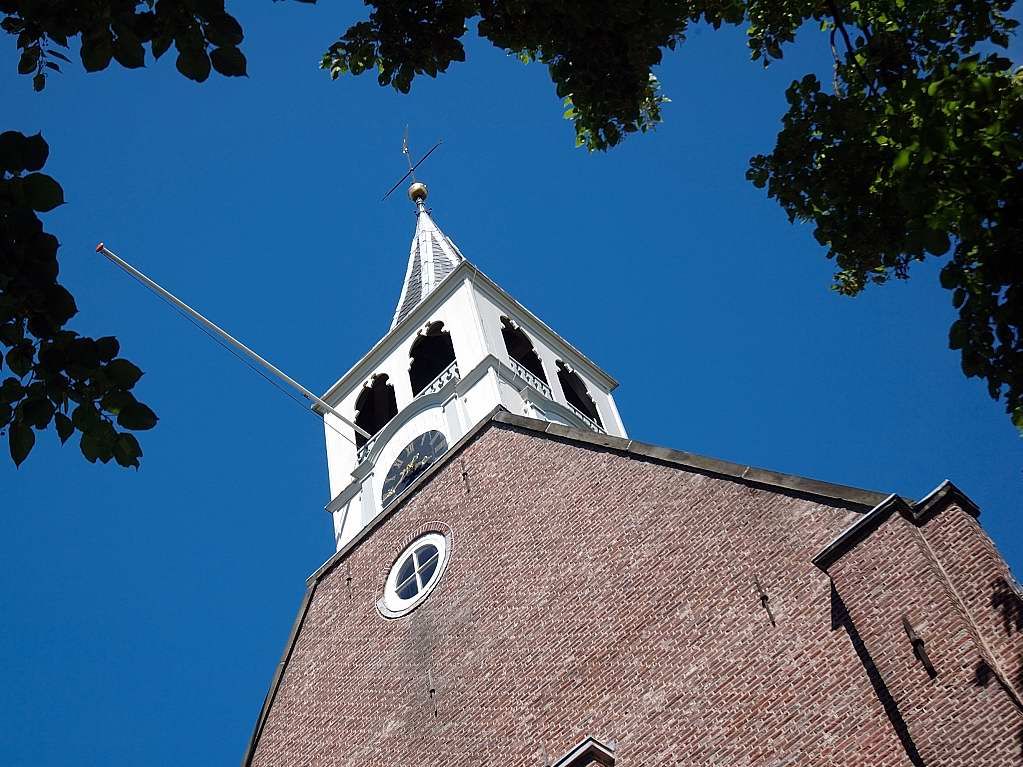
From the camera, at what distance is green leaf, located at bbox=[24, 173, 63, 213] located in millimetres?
5719

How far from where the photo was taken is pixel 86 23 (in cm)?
629

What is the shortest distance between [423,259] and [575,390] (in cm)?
826

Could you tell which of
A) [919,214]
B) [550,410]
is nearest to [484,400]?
[550,410]

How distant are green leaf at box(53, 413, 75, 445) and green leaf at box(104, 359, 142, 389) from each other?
1.20ft

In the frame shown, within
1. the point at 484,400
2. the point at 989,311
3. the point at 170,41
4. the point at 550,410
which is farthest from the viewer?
the point at 550,410

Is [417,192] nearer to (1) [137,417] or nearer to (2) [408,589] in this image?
(2) [408,589]

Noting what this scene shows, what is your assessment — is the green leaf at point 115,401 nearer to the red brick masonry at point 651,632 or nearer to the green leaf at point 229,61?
the green leaf at point 229,61

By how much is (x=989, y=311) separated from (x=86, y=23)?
Result: 262 inches

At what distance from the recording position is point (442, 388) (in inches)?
877

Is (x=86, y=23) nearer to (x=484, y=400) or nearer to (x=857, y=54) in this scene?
(x=857, y=54)

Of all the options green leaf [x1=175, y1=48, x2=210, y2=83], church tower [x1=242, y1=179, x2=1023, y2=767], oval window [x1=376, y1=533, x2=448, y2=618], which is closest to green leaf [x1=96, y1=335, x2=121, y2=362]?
green leaf [x1=175, y1=48, x2=210, y2=83]

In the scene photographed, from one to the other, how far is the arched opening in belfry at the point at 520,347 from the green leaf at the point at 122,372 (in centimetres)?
1916

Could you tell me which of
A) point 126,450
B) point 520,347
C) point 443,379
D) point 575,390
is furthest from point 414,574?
point 126,450

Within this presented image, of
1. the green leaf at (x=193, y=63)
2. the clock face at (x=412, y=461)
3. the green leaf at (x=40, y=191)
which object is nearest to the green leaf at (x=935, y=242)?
the green leaf at (x=193, y=63)
